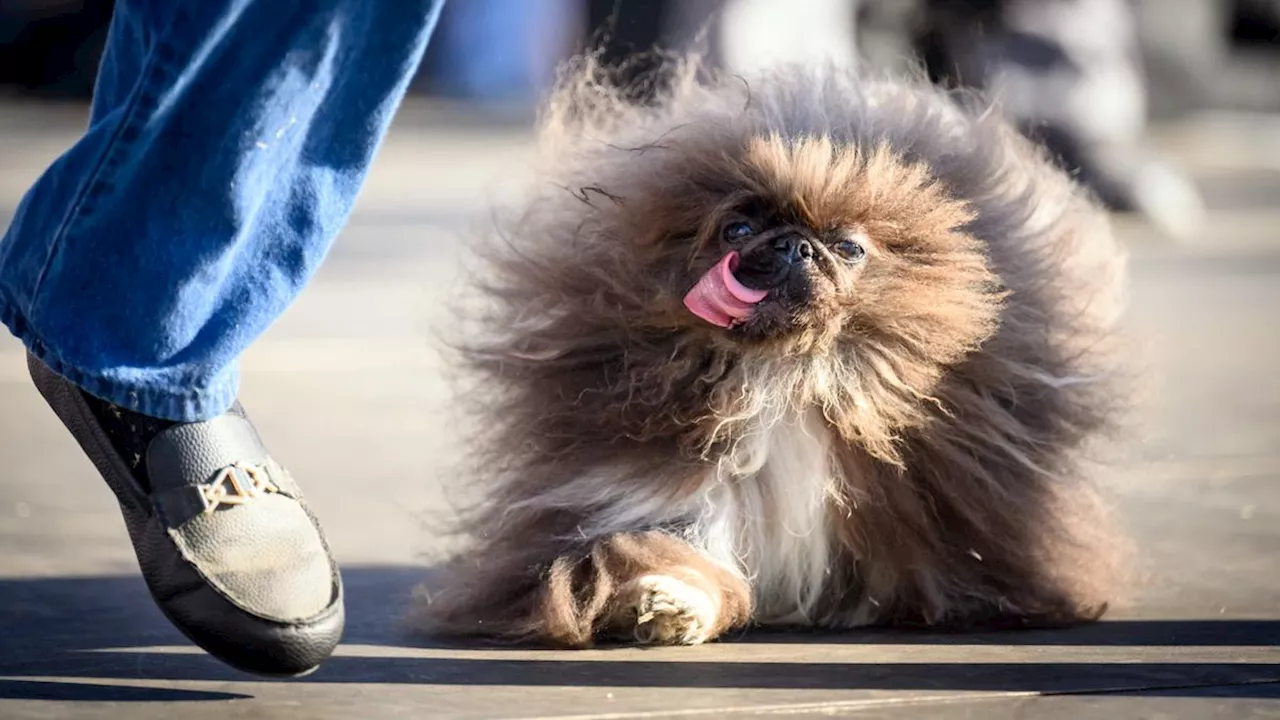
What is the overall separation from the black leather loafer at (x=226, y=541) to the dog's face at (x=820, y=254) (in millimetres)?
717

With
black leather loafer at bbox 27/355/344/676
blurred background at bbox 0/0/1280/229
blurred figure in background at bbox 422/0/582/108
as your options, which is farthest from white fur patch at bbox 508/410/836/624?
blurred figure in background at bbox 422/0/582/108

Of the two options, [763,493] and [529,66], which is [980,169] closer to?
[763,493]

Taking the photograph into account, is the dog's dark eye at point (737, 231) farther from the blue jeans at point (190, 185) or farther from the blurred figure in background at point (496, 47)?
the blurred figure in background at point (496, 47)

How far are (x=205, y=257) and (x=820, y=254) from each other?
931mm

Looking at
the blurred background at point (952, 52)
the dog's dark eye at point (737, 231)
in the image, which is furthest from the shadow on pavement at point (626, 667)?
the blurred background at point (952, 52)

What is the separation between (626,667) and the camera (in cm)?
282

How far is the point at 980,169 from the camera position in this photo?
3.26m

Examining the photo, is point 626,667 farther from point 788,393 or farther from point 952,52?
point 952,52

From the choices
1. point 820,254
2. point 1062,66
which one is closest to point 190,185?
point 820,254

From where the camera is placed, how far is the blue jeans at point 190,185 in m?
2.54

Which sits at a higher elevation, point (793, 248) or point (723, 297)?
point (793, 248)

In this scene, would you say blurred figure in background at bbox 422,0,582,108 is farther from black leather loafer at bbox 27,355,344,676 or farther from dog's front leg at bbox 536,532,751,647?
black leather loafer at bbox 27,355,344,676

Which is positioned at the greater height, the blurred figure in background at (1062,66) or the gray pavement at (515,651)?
the gray pavement at (515,651)

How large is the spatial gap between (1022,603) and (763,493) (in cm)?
47
